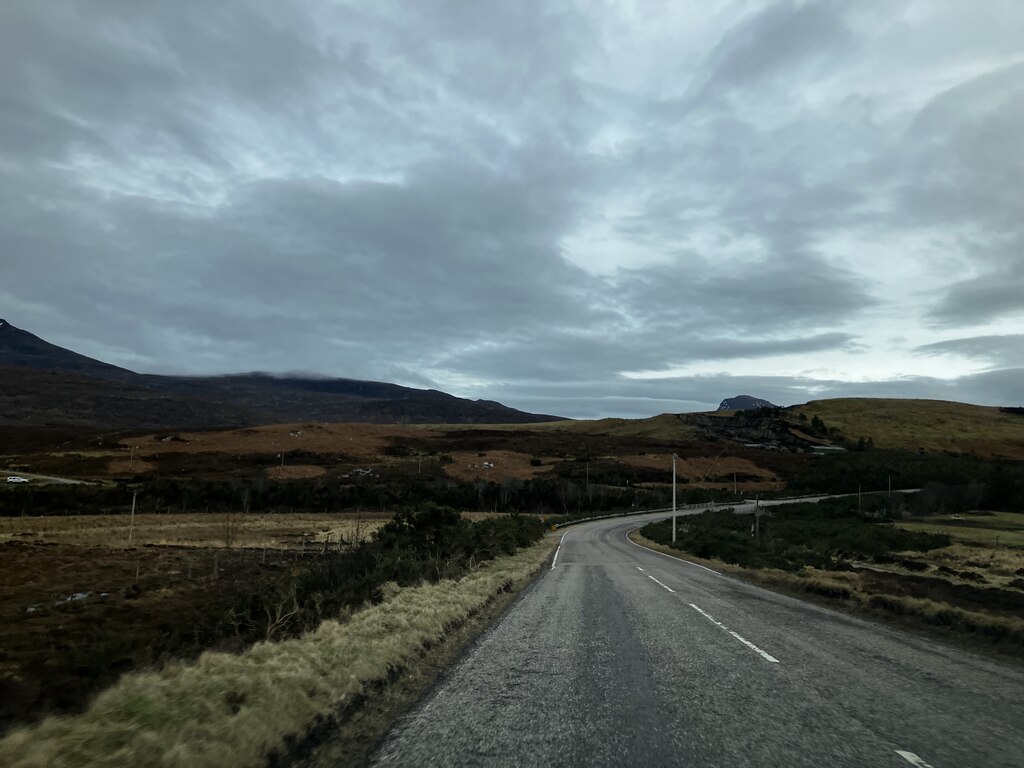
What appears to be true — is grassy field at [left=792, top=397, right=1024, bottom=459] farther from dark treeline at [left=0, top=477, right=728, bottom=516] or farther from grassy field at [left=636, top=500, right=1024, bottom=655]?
dark treeline at [left=0, top=477, right=728, bottom=516]

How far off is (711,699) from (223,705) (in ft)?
18.3

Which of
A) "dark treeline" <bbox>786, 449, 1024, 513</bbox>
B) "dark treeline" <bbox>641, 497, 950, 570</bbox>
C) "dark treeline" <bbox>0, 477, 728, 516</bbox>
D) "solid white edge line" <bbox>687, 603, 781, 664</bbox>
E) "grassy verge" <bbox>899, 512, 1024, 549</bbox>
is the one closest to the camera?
"solid white edge line" <bbox>687, 603, 781, 664</bbox>

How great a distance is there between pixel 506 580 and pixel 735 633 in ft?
32.3

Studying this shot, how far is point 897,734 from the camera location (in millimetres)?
6582

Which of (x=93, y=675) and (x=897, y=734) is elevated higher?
(x=897, y=734)

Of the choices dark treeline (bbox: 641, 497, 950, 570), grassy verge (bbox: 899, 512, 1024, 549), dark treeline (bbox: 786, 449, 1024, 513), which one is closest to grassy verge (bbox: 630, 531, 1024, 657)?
dark treeline (bbox: 641, 497, 950, 570)

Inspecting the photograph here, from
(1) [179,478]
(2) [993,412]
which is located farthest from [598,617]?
(2) [993,412]

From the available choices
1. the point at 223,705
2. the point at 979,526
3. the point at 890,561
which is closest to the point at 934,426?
the point at 979,526

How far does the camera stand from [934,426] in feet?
561

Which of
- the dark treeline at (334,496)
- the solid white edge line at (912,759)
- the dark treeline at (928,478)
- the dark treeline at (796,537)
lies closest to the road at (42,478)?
the dark treeline at (334,496)

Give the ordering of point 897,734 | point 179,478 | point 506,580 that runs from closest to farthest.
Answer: point 897,734
point 506,580
point 179,478

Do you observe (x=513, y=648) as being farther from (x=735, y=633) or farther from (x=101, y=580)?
(x=101, y=580)

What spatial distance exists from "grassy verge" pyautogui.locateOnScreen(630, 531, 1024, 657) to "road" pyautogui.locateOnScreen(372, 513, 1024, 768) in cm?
139

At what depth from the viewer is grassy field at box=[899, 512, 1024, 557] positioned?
5584 cm
